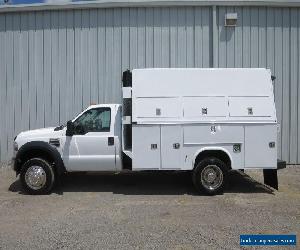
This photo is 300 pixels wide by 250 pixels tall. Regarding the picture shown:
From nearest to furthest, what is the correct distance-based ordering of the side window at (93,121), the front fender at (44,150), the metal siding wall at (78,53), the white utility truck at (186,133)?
the white utility truck at (186,133)
the front fender at (44,150)
the side window at (93,121)
the metal siding wall at (78,53)

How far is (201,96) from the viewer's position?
29.8 ft

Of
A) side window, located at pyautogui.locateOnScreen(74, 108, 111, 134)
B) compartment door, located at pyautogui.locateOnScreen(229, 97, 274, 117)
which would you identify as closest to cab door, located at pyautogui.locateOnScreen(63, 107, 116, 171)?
side window, located at pyautogui.locateOnScreen(74, 108, 111, 134)

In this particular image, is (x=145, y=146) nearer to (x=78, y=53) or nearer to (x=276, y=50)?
(x=78, y=53)

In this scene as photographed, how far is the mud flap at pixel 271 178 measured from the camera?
9438 millimetres

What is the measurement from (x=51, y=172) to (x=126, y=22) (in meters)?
5.94

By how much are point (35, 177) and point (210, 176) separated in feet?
13.3

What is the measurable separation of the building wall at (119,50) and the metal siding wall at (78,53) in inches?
1.3

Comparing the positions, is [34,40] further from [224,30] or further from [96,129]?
[224,30]

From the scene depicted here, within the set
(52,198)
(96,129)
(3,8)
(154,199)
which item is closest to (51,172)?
(52,198)

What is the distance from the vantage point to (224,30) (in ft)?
42.2

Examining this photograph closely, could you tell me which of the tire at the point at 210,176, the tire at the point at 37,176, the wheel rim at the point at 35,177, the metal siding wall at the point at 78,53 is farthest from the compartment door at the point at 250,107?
the wheel rim at the point at 35,177

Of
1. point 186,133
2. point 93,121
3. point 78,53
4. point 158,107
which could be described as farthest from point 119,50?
point 186,133

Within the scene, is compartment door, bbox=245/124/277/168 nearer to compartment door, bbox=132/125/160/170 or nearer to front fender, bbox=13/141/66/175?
compartment door, bbox=132/125/160/170

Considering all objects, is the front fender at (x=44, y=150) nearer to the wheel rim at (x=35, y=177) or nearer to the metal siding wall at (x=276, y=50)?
the wheel rim at (x=35, y=177)
